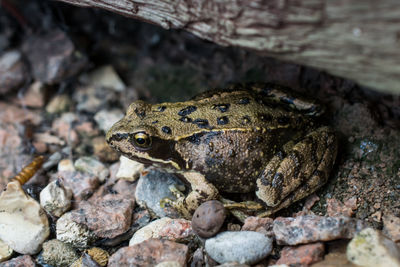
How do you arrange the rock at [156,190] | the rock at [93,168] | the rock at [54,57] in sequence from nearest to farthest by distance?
the rock at [156,190] < the rock at [93,168] < the rock at [54,57]

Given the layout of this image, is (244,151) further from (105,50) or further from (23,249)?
(105,50)

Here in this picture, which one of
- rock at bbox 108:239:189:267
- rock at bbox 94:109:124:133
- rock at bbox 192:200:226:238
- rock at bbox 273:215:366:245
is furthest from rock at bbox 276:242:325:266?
rock at bbox 94:109:124:133

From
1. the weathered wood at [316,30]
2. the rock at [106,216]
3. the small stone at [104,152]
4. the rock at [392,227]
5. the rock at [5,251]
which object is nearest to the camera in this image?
the weathered wood at [316,30]

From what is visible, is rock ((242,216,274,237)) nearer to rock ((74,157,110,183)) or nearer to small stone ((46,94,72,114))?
rock ((74,157,110,183))

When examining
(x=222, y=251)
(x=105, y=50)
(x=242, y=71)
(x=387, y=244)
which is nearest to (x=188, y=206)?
(x=222, y=251)

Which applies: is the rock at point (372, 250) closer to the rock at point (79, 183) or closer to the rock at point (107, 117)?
the rock at point (79, 183)

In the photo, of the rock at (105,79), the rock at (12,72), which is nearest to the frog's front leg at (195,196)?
the rock at (105,79)

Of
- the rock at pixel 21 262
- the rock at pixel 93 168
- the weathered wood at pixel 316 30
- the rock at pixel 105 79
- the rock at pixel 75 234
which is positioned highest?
the weathered wood at pixel 316 30
